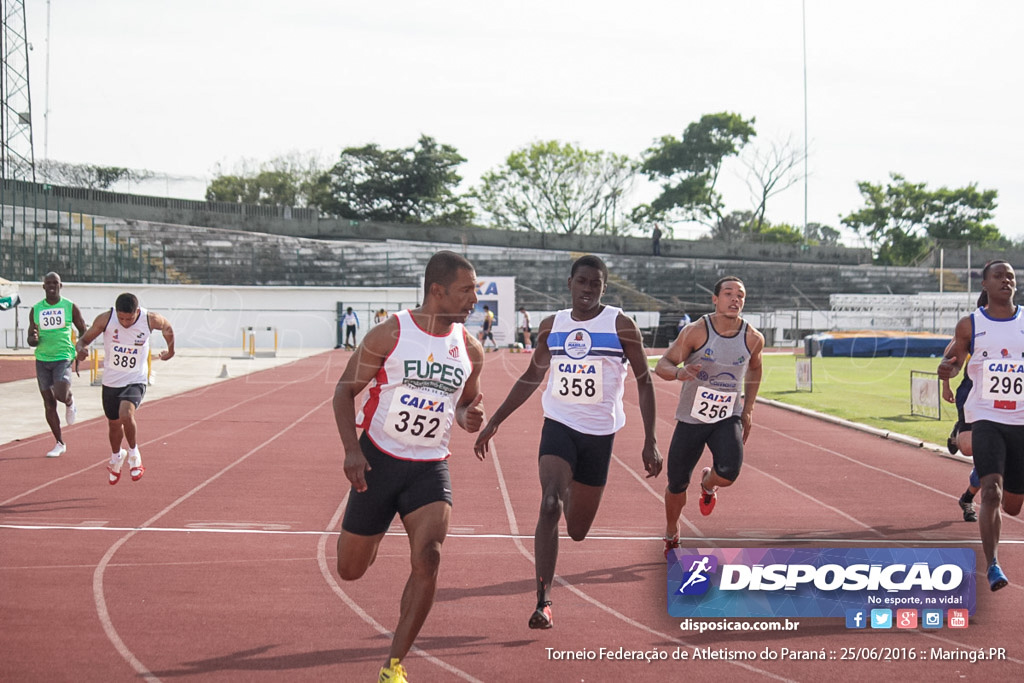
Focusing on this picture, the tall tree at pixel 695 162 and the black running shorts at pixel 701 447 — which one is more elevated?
the tall tree at pixel 695 162

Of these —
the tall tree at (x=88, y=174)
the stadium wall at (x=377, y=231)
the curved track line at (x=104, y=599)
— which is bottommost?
the curved track line at (x=104, y=599)

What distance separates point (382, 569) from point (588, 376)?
1995 mm

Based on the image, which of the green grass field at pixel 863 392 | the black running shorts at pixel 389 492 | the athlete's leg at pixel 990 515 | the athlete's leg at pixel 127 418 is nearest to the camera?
the black running shorts at pixel 389 492

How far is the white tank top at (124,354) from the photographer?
33.2 ft

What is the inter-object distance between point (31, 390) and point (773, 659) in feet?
64.0

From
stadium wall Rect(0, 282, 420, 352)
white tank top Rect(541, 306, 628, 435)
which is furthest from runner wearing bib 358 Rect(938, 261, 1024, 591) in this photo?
stadium wall Rect(0, 282, 420, 352)

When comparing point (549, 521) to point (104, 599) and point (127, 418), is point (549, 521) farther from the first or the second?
point (127, 418)

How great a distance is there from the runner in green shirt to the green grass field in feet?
36.8

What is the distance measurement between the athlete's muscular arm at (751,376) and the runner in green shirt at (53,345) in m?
7.60

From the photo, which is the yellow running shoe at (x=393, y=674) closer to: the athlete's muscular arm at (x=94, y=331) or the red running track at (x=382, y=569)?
the red running track at (x=382, y=569)
